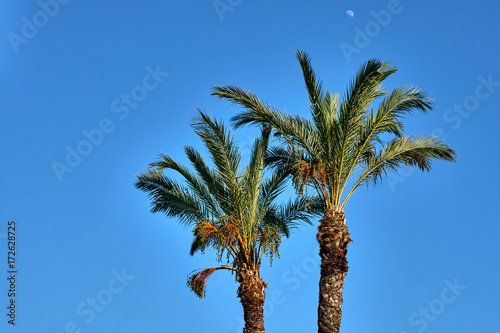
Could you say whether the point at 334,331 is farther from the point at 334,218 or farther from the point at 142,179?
the point at 142,179

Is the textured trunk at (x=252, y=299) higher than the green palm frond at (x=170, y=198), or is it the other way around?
the green palm frond at (x=170, y=198)

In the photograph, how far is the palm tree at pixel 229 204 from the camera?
19188 millimetres

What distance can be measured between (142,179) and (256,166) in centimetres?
391

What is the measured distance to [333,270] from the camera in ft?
59.5

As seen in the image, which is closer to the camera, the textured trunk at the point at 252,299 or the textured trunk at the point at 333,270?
the textured trunk at the point at 333,270

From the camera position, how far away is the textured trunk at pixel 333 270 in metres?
18.1

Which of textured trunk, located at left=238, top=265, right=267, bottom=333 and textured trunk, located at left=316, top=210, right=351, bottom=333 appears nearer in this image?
textured trunk, located at left=316, top=210, right=351, bottom=333

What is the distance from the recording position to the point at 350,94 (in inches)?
713

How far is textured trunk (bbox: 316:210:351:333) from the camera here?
712 inches

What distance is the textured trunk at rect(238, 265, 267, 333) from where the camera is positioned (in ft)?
63.1

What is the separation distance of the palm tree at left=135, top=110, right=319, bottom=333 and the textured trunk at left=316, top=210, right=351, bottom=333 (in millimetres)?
1501

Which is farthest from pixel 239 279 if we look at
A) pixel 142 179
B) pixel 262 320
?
pixel 142 179

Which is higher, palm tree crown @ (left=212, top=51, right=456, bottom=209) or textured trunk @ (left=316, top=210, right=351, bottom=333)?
palm tree crown @ (left=212, top=51, right=456, bottom=209)

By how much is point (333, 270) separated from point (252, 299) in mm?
2700
